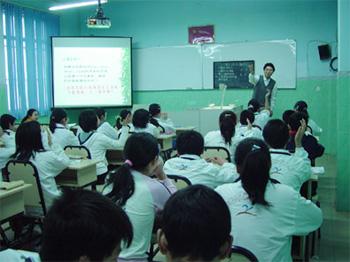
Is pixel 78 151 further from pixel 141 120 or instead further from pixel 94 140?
pixel 141 120

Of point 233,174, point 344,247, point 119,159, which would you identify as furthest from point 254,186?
point 119,159

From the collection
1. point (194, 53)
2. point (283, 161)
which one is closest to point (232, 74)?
point (194, 53)

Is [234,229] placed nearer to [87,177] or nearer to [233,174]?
[233,174]

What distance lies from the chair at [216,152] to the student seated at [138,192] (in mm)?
1693

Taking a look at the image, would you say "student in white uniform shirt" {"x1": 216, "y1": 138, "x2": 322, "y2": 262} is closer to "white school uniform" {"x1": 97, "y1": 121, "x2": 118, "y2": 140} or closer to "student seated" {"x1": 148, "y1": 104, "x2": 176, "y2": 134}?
"white school uniform" {"x1": 97, "y1": 121, "x2": 118, "y2": 140}

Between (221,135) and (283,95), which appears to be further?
(283,95)

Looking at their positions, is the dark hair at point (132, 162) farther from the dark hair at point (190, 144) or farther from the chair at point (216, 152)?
the chair at point (216, 152)

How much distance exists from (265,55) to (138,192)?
683 cm

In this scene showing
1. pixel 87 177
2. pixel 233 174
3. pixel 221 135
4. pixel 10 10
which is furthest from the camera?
pixel 10 10

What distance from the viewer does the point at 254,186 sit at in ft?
6.68

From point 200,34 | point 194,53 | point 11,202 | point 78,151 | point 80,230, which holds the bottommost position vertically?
point 11,202

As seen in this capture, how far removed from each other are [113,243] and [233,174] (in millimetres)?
2123

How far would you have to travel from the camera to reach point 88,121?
5012 mm

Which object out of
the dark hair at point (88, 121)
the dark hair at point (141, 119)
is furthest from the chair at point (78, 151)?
→ the dark hair at point (141, 119)
